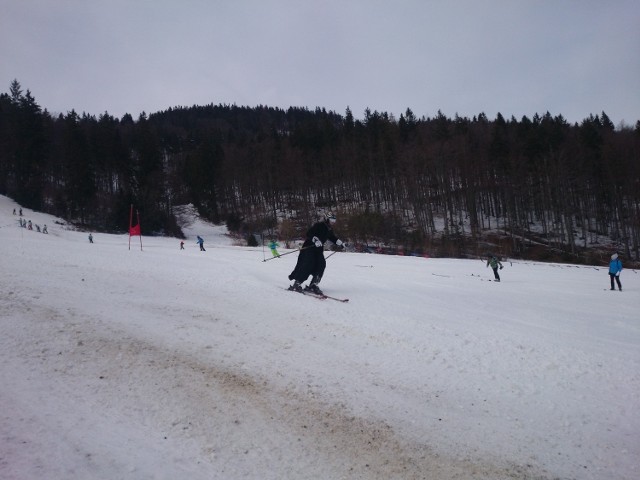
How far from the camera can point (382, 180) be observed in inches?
2763

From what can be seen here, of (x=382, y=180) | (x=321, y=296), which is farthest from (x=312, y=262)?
(x=382, y=180)

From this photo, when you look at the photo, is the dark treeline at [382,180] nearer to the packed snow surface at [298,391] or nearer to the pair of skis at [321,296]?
the pair of skis at [321,296]

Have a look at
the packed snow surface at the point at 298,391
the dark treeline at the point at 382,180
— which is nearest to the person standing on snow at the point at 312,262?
the packed snow surface at the point at 298,391

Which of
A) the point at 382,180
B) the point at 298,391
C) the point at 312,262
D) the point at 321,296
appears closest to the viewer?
the point at 298,391

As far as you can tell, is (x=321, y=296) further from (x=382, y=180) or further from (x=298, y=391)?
(x=382, y=180)

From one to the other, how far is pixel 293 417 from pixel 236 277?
28.0 feet

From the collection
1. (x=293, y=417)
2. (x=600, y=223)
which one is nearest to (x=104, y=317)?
(x=293, y=417)

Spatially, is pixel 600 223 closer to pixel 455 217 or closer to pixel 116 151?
pixel 455 217

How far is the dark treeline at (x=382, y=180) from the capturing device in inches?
2029

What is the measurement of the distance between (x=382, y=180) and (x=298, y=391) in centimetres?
6755

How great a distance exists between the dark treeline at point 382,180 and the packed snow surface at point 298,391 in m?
36.1

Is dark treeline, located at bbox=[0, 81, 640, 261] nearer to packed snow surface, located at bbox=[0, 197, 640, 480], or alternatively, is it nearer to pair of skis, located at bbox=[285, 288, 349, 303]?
pair of skis, located at bbox=[285, 288, 349, 303]

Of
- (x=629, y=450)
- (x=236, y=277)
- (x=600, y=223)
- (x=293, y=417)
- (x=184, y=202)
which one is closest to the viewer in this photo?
(x=629, y=450)

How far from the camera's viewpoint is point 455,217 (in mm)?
62812
